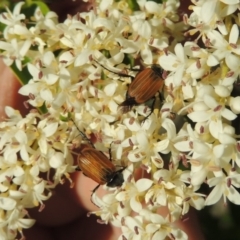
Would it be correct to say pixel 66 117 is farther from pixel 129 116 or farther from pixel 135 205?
pixel 135 205

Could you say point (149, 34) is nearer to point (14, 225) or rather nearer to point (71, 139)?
point (71, 139)

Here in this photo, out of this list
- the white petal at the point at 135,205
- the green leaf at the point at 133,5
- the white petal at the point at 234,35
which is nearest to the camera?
the white petal at the point at 234,35

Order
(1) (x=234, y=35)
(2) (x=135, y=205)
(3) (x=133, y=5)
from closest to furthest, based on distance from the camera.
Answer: (1) (x=234, y=35)
(2) (x=135, y=205)
(3) (x=133, y=5)

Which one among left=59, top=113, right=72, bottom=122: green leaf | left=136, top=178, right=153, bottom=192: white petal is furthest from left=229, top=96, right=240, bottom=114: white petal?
left=59, top=113, right=72, bottom=122: green leaf

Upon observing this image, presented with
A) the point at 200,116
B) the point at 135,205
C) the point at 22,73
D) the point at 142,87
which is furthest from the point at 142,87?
the point at 22,73

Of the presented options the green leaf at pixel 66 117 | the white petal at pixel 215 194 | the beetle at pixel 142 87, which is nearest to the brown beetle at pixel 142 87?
the beetle at pixel 142 87

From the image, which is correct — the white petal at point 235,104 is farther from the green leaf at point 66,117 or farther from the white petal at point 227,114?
the green leaf at point 66,117

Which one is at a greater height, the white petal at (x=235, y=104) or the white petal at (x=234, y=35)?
the white petal at (x=234, y=35)
